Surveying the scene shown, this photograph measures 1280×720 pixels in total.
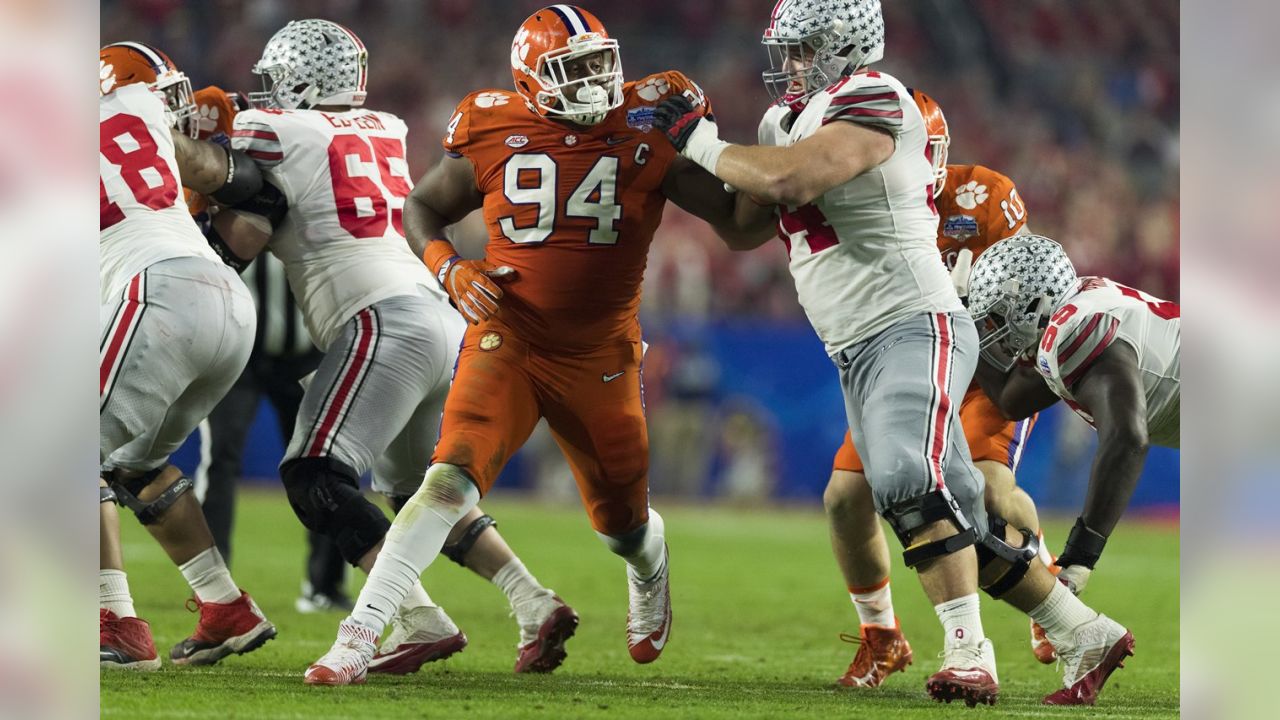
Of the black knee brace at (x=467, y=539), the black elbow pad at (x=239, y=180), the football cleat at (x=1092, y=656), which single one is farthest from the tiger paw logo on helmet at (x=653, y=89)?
the football cleat at (x=1092, y=656)

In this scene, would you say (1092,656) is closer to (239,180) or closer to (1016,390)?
(1016,390)

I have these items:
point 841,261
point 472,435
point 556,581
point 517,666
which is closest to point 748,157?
point 841,261

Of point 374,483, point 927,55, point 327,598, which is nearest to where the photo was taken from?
point 374,483

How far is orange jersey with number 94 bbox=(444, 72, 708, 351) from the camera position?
4.05 m

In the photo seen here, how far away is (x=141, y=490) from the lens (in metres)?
4.44

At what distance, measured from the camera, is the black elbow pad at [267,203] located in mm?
4555

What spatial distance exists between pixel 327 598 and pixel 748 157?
3306 mm

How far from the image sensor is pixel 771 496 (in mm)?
12852

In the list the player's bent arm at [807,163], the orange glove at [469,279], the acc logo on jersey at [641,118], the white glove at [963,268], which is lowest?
the white glove at [963,268]

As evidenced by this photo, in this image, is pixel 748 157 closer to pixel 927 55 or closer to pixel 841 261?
pixel 841 261

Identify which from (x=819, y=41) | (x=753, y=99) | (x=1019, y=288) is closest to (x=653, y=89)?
(x=819, y=41)

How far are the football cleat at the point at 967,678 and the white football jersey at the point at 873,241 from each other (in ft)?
2.77

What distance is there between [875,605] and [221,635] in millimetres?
1947

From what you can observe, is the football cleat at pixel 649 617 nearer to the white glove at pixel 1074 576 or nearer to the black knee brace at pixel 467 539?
the black knee brace at pixel 467 539
